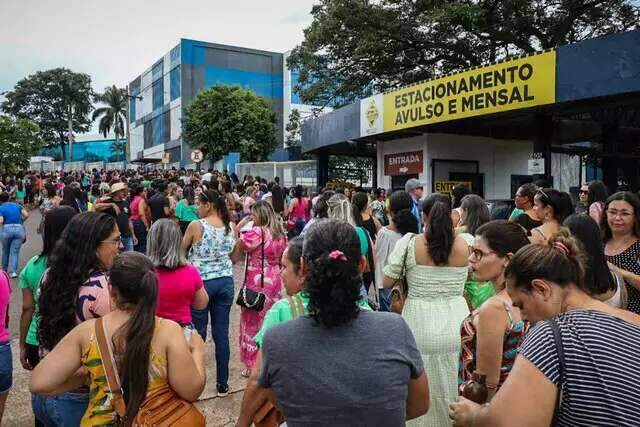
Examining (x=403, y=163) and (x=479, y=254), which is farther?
(x=403, y=163)

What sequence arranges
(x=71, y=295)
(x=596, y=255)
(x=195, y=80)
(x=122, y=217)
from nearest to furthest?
1. (x=71, y=295)
2. (x=596, y=255)
3. (x=122, y=217)
4. (x=195, y=80)

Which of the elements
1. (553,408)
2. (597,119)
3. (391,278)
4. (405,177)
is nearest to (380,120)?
(405,177)

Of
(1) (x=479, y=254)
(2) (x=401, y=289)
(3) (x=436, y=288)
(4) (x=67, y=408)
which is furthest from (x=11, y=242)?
(1) (x=479, y=254)

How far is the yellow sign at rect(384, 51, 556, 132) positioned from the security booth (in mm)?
20

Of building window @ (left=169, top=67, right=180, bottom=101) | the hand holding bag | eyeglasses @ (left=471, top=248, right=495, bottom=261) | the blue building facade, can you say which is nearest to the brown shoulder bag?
eyeglasses @ (left=471, top=248, right=495, bottom=261)

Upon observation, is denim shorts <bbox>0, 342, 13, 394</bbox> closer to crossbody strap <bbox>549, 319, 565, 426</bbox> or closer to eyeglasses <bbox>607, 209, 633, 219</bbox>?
crossbody strap <bbox>549, 319, 565, 426</bbox>

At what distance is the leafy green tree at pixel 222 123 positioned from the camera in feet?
110

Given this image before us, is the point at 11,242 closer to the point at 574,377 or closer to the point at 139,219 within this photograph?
the point at 139,219

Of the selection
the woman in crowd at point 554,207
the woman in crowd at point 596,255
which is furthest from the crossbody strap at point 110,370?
the woman in crowd at point 554,207

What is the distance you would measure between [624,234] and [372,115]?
10558 millimetres

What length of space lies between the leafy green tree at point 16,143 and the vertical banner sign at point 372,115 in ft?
77.0

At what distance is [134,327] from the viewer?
2.20 meters

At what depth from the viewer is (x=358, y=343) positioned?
177 centimetres

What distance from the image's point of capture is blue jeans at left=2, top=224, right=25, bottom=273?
8797 mm
